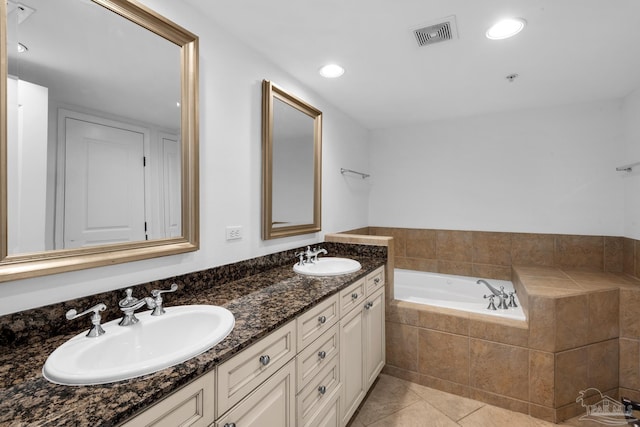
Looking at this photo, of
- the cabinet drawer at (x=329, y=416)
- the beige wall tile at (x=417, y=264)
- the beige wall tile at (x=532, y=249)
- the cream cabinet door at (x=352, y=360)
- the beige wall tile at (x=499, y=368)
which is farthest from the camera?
the beige wall tile at (x=417, y=264)

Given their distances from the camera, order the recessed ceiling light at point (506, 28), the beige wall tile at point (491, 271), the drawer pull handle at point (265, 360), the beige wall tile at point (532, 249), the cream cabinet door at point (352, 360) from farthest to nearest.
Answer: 1. the beige wall tile at point (491, 271)
2. the beige wall tile at point (532, 249)
3. the cream cabinet door at point (352, 360)
4. the recessed ceiling light at point (506, 28)
5. the drawer pull handle at point (265, 360)

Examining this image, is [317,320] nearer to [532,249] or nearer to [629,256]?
[532,249]

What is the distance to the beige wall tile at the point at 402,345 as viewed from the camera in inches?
91.4

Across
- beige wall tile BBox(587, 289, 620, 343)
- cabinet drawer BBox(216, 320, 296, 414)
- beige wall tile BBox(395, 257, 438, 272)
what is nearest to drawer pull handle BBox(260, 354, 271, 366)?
cabinet drawer BBox(216, 320, 296, 414)

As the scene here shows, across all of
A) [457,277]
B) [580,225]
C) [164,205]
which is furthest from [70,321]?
[580,225]

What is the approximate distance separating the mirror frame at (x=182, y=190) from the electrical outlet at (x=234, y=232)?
0.76ft

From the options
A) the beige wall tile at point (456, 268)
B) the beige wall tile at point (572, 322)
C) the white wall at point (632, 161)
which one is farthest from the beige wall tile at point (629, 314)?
the beige wall tile at point (456, 268)

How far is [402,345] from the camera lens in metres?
2.36

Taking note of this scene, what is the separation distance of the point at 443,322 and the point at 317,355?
1.23 metres

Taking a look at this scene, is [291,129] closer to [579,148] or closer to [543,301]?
[543,301]

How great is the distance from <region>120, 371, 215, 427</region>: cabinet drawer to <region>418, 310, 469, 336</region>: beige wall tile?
5.95ft

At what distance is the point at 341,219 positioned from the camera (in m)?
3.05

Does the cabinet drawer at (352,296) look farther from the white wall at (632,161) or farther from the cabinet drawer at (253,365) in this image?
the white wall at (632,161)

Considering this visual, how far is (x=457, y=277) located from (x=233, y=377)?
9.22 ft
